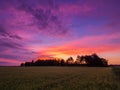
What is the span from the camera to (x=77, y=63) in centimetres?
17375

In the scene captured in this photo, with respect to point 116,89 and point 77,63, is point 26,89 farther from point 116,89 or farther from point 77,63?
point 77,63

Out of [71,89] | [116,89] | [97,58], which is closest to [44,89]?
[71,89]

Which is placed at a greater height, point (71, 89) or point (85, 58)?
point (85, 58)

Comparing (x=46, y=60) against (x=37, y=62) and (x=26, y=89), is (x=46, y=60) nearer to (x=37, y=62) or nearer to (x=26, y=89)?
(x=37, y=62)

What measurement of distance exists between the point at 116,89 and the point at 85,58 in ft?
523

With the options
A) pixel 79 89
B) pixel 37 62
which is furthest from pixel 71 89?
pixel 37 62

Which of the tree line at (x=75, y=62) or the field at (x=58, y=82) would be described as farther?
the tree line at (x=75, y=62)

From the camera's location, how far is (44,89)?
15.0 metres

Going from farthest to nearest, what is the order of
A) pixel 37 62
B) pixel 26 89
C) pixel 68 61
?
1. pixel 68 61
2. pixel 37 62
3. pixel 26 89

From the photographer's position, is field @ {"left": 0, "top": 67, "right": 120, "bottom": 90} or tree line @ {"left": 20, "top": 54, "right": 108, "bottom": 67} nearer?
field @ {"left": 0, "top": 67, "right": 120, "bottom": 90}

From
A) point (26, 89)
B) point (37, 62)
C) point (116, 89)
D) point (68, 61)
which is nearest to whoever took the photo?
point (26, 89)

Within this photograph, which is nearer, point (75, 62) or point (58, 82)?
point (58, 82)

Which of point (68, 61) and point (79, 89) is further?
point (68, 61)

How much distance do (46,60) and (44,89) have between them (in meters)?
148
